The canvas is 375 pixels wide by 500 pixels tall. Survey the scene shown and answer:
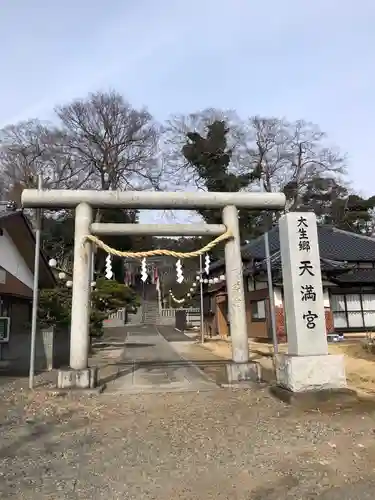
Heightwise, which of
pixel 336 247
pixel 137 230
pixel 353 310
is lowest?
pixel 353 310

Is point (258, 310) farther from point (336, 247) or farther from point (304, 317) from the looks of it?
point (304, 317)

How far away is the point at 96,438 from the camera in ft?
18.7

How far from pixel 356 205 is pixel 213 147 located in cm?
1576

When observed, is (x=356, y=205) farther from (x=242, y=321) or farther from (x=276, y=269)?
(x=242, y=321)

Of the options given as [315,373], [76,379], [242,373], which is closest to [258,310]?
[242,373]

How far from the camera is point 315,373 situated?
770 centimetres

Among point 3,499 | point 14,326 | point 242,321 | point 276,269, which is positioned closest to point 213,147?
point 276,269

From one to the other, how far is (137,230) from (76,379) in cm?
360

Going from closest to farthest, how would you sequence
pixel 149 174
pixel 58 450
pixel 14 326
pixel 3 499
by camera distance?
pixel 3 499 → pixel 58 450 → pixel 14 326 → pixel 149 174

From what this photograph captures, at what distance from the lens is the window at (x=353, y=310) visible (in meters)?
23.2

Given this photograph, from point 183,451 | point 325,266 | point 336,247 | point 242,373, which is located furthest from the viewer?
point 336,247

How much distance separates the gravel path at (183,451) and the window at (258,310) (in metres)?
15.6

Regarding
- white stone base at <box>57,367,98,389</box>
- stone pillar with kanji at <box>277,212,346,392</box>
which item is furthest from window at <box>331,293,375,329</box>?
white stone base at <box>57,367,98,389</box>

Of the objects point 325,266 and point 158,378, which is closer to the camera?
point 158,378
